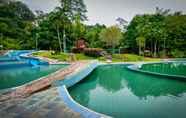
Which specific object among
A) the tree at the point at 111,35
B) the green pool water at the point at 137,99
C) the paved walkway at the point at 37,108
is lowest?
the green pool water at the point at 137,99

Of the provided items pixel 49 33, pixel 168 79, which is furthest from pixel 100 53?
pixel 168 79

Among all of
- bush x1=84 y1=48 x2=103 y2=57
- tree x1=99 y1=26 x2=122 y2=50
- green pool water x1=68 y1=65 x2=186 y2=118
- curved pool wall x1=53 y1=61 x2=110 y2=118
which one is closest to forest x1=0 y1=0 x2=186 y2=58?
tree x1=99 y1=26 x2=122 y2=50

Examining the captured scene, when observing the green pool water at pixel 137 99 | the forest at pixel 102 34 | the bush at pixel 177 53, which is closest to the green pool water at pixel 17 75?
the green pool water at pixel 137 99

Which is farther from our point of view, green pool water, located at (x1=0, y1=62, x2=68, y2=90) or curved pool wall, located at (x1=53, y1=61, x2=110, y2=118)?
green pool water, located at (x1=0, y1=62, x2=68, y2=90)

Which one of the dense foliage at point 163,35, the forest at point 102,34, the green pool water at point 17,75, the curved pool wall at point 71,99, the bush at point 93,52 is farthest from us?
the dense foliage at point 163,35

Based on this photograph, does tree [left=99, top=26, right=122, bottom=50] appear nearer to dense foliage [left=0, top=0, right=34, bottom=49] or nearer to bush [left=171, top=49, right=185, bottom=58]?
bush [left=171, top=49, right=185, bottom=58]

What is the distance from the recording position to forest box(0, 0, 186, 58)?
91.5ft

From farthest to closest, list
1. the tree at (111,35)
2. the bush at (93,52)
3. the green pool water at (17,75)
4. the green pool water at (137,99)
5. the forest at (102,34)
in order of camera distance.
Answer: the forest at (102,34), the tree at (111,35), the bush at (93,52), the green pool water at (17,75), the green pool water at (137,99)

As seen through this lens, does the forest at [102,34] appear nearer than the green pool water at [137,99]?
No

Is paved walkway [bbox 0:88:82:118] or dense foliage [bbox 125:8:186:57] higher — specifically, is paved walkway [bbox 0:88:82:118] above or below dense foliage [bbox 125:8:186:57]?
below

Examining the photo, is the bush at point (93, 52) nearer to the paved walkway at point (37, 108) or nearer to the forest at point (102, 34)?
the forest at point (102, 34)

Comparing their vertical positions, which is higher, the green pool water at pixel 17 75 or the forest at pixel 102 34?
the forest at pixel 102 34

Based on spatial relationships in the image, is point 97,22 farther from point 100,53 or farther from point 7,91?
point 7,91

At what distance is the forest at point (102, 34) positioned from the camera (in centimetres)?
2789
